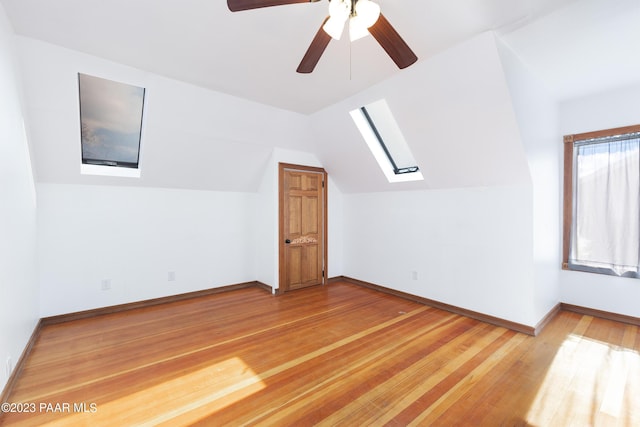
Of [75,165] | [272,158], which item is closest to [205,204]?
[272,158]

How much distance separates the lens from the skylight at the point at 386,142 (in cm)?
390

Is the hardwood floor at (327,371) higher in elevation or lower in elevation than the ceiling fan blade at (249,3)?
lower

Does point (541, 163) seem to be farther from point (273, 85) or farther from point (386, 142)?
point (273, 85)

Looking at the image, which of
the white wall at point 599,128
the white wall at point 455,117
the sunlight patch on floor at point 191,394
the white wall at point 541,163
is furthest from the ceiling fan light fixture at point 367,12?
the white wall at point 599,128

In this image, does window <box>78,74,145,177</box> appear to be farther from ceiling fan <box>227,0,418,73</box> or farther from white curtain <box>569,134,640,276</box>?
white curtain <box>569,134,640,276</box>

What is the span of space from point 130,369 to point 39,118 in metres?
2.61

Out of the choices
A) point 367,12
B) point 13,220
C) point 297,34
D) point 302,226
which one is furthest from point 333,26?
point 302,226

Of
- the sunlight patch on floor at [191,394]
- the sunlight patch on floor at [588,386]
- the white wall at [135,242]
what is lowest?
the sunlight patch on floor at [191,394]

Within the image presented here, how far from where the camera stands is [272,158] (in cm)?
441

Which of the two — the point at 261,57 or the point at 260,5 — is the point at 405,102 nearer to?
the point at 261,57

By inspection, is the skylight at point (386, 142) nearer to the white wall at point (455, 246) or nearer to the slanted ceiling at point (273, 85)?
the slanted ceiling at point (273, 85)

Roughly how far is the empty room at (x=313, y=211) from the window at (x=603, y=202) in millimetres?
21

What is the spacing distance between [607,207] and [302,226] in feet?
13.2

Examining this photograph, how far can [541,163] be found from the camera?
3158 millimetres
